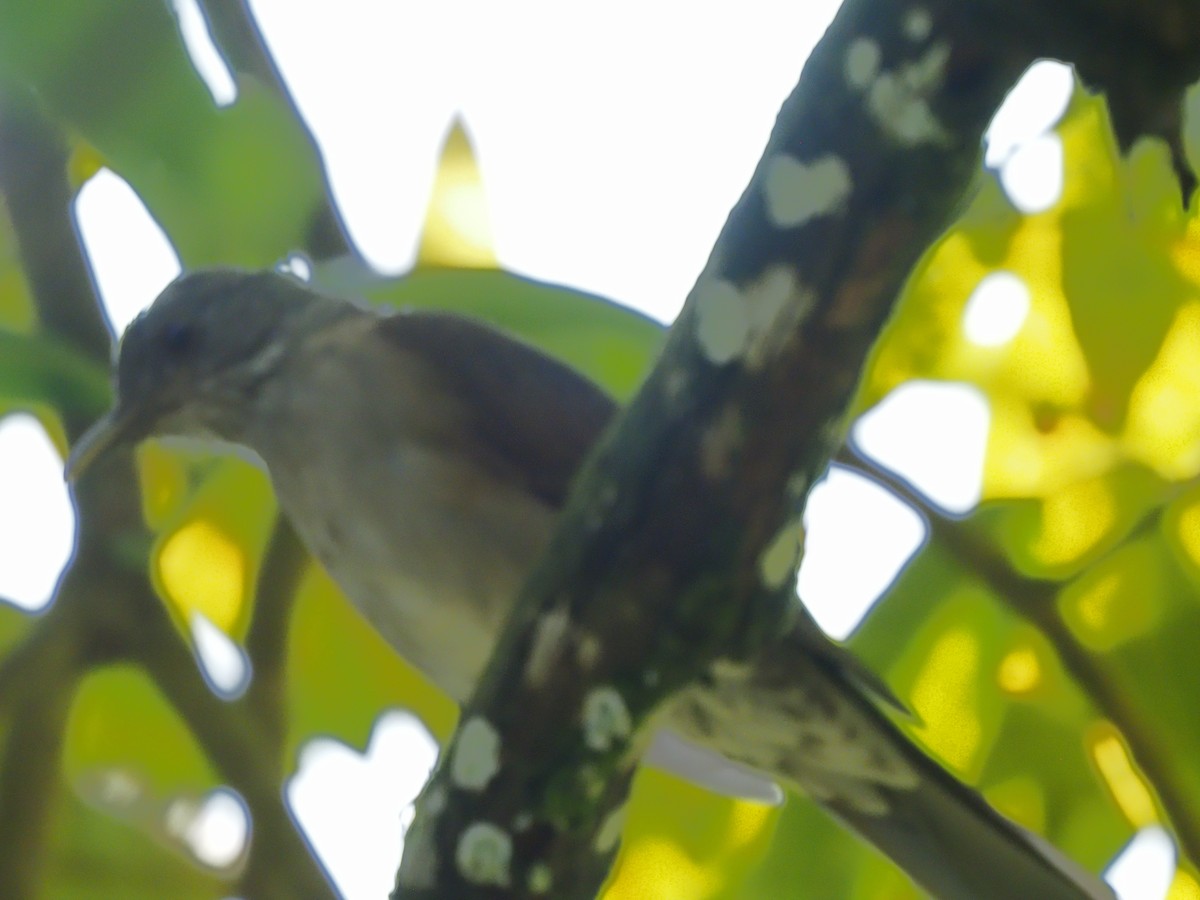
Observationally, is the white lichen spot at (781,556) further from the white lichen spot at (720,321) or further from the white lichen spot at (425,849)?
the white lichen spot at (425,849)

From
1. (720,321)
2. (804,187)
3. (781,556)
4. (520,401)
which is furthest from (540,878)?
(520,401)

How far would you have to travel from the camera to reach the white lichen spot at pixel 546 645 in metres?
0.99

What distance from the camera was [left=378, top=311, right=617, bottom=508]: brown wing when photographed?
1725 millimetres

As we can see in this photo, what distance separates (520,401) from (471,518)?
18 cm

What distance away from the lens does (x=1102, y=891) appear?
1486 mm

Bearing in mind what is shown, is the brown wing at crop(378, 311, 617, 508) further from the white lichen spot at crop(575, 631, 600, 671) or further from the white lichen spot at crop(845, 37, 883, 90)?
the white lichen spot at crop(845, 37, 883, 90)

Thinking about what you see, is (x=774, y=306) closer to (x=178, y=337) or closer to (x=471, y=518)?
(x=471, y=518)

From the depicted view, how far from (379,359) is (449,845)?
36.7 inches

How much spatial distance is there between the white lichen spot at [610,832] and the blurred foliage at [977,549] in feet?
3.48

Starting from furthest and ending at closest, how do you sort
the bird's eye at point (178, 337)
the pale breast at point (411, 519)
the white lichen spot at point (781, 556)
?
the bird's eye at point (178, 337), the pale breast at point (411, 519), the white lichen spot at point (781, 556)

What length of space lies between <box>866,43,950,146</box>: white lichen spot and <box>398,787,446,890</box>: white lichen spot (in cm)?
58

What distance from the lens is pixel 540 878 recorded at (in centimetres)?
104

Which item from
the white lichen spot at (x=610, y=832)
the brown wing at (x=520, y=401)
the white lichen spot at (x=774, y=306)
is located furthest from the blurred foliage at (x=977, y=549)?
the white lichen spot at (x=774, y=306)

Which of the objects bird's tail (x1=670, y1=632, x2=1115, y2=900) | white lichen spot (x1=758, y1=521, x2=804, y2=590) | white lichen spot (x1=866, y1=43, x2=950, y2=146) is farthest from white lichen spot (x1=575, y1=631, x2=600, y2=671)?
bird's tail (x1=670, y1=632, x2=1115, y2=900)
